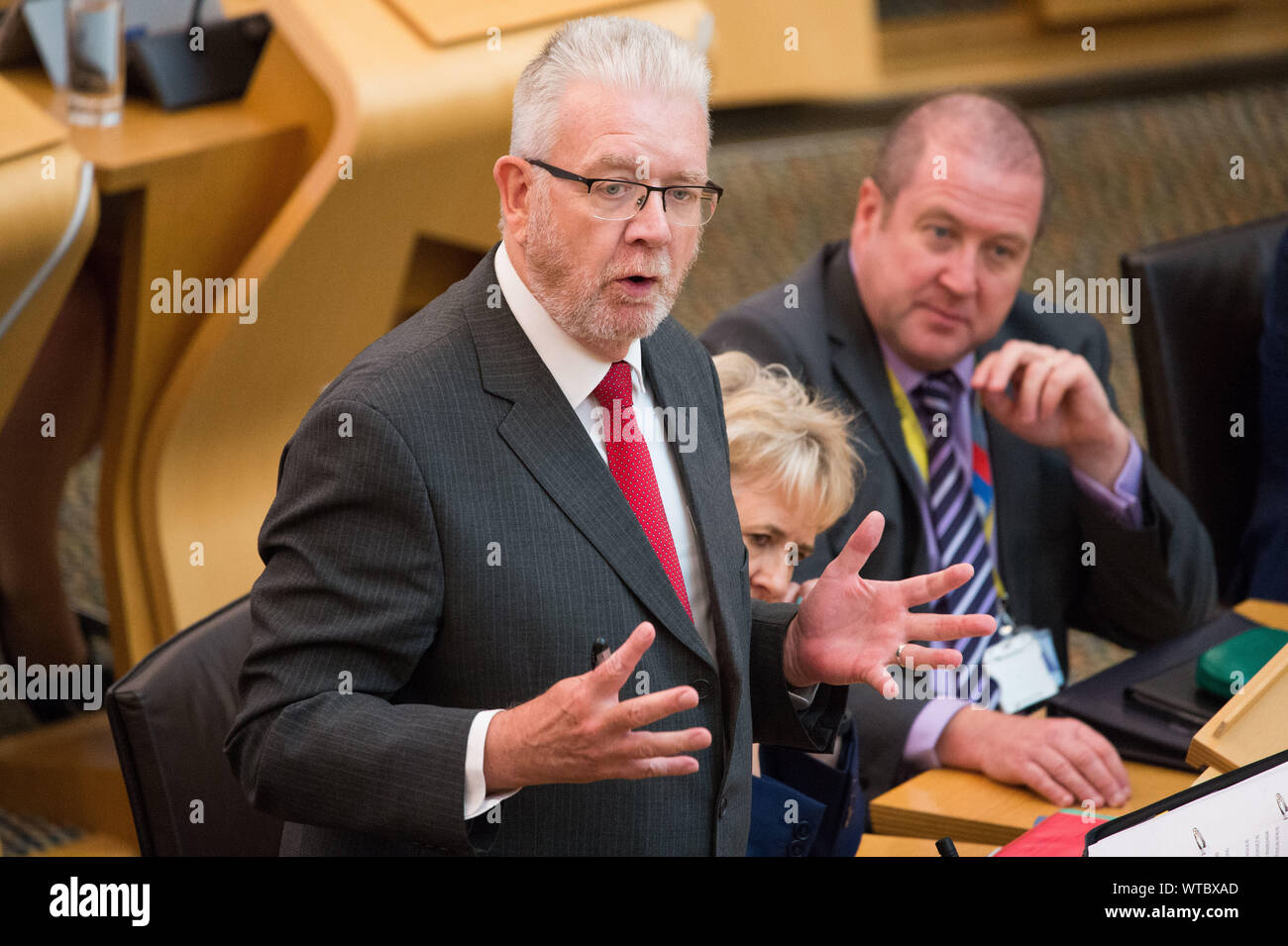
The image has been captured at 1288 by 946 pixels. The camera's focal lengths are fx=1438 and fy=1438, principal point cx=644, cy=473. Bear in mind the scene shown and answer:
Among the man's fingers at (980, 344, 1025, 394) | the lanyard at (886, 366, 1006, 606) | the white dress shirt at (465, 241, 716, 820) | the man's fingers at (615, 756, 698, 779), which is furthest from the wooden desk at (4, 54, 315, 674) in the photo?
the man's fingers at (615, 756, 698, 779)

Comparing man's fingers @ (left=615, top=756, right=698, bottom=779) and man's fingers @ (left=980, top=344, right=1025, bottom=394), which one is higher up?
man's fingers @ (left=980, top=344, right=1025, bottom=394)

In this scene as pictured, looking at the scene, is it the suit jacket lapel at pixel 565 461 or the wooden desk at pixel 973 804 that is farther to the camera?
the wooden desk at pixel 973 804

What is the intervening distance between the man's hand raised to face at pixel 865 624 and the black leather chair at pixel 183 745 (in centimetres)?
61

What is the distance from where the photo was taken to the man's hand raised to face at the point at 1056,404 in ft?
7.00

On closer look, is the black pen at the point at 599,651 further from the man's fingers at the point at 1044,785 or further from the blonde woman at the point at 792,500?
the man's fingers at the point at 1044,785

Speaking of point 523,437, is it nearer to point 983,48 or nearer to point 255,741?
point 255,741

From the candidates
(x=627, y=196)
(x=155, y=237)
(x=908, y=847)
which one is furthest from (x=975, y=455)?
(x=155, y=237)

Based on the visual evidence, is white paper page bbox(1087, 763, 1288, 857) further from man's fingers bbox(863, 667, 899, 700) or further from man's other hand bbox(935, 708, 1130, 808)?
man's other hand bbox(935, 708, 1130, 808)

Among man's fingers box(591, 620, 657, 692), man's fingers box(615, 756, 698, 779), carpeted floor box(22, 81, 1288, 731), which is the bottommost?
man's fingers box(615, 756, 698, 779)

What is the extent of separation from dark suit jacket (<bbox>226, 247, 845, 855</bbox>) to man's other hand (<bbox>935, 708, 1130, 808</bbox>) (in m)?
0.64

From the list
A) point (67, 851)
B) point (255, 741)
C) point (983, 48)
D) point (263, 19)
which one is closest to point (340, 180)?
point (263, 19)

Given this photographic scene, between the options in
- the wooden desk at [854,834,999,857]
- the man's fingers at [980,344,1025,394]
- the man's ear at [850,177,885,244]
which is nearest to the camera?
the wooden desk at [854,834,999,857]

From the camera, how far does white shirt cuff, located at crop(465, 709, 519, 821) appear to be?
112 centimetres

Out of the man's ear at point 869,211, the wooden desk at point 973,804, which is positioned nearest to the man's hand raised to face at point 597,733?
the wooden desk at point 973,804
